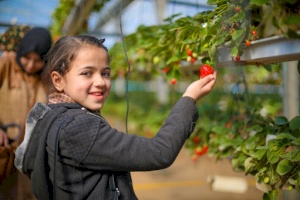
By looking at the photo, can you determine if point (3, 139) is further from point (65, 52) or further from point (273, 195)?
point (273, 195)

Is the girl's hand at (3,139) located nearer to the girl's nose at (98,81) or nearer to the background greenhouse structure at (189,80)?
the background greenhouse structure at (189,80)

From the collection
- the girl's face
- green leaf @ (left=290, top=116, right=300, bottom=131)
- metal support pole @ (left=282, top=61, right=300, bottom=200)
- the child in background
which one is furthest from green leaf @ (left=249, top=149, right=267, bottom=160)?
metal support pole @ (left=282, top=61, right=300, bottom=200)

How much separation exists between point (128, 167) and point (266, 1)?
0.62m

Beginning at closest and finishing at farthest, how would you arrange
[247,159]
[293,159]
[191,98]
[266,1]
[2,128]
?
[266,1] < [191,98] < [293,159] < [247,159] < [2,128]

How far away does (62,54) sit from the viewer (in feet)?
4.60

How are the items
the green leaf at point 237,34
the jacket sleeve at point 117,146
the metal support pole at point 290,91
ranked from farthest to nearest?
the metal support pole at point 290,91, the green leaf at point 237,34, the jacket sleeve at point 117,146

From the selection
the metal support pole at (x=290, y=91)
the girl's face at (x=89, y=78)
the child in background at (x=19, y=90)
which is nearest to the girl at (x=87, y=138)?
the girl's face at (x=89, y=78)

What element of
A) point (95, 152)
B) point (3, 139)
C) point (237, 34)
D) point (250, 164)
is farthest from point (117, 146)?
point (3, 139)

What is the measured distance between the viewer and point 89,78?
1351mm

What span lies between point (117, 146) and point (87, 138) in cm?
9

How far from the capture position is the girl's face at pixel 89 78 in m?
1.35

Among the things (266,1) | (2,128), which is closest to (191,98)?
(266,1)

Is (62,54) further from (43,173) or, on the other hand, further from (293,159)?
(293,159)

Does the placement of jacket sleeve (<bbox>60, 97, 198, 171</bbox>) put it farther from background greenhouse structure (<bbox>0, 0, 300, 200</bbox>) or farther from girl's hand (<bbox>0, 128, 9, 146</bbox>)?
girl's hand (<bbox>0, 128, 9, 146</bbox>)
